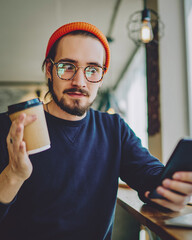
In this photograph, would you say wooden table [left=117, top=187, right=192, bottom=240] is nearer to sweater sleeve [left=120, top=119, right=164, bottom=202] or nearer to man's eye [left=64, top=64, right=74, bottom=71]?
sweater sleeve [left=120, top=119, right=164, bottom=202]

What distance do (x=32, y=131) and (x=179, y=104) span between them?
2546 millimetres

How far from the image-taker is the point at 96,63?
3.83 ft

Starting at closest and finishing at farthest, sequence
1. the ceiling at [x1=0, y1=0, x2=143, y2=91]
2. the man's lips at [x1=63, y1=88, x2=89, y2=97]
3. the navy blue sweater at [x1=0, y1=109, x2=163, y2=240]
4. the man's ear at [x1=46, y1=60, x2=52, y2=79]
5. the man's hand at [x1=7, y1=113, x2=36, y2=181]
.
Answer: the man's hand at [x1=7, y1=113, x2=36, y2=181] < the navy blue sweater at [x1=0, y1=109, x2=163, y2=240] < the man's lips at [x1=63, y1=88, x2=89, y2=97] < the man's ear at [x1=46, y1=60, x2=52, y2=79] < the ceiling at [x1=0, y1=0, x2=143, y2=91]

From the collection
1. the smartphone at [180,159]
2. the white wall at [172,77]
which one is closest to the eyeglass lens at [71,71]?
the smartphone at [180,159]

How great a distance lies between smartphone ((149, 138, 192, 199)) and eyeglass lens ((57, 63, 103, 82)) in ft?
1.96

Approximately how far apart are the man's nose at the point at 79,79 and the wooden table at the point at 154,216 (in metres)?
0.62

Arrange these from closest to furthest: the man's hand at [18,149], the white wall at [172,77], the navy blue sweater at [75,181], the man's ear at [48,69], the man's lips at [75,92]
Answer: the man's hand at [18,149]
the navy blue sweater at [75,181]
the man's lips at [75,92]
the man's ear at [48,69]
the white wall at [172,77]

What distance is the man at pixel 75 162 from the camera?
1.01 meters

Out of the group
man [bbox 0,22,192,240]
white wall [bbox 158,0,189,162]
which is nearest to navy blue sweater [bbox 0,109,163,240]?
man [bbox 0,22,192,240]

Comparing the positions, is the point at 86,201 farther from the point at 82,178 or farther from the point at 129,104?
the point at 129,104

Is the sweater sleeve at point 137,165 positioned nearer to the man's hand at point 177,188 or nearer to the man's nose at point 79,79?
the man's hand at point 177,188

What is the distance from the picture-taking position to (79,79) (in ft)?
3.61

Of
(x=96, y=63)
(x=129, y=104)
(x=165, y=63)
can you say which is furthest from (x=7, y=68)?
(x=96, y=63)

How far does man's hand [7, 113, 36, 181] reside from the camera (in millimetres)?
683
